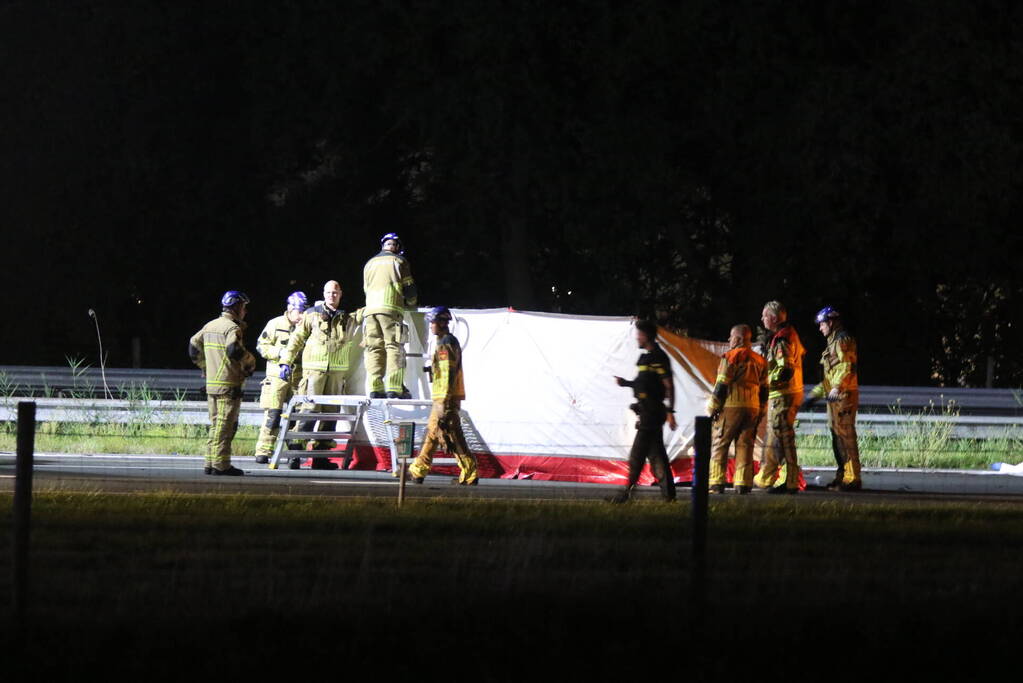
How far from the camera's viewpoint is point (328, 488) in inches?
581

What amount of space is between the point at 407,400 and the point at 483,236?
48.3 ft

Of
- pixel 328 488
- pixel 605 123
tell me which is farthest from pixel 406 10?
pixel 328 488

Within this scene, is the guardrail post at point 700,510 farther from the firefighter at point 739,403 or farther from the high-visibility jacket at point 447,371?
the high-visibility jacket at point 447,371

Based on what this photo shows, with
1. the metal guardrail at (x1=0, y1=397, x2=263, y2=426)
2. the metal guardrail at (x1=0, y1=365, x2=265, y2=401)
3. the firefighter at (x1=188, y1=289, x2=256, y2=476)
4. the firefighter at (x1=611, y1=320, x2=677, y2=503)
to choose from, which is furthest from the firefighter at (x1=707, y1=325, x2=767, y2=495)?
the metal guardrail at (x1=0, y1=365, x2=265, y2=401)

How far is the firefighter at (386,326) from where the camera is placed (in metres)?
16.5

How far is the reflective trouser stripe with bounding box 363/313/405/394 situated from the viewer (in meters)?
16.5

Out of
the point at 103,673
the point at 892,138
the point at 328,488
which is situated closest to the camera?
the point at 103,673

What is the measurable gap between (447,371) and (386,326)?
1629mm

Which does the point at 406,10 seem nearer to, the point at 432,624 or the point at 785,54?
the point at 785,54

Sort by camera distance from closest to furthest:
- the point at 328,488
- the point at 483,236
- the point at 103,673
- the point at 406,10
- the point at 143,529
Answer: the point at 103,673
the point at 143,529
the point at 328,488
the point at 406,10
the point at 483,236

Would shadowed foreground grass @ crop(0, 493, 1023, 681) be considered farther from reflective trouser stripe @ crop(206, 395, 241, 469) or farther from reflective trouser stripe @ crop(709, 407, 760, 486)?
reflective trouser stripe @ crop(206, 395, 241, 469)

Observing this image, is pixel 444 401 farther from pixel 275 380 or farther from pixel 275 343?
pixel 275 343

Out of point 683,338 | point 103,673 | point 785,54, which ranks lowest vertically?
point 103,673

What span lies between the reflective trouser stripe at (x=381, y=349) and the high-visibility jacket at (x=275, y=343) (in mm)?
1163
